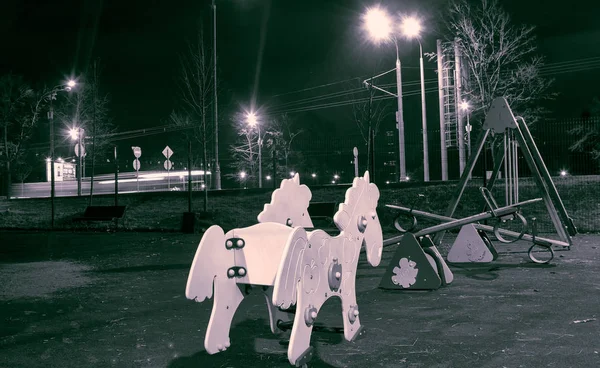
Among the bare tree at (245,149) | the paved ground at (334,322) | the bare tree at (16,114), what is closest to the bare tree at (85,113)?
the bare tree at (16,114)

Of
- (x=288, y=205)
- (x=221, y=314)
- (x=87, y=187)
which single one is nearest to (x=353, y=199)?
(x=288, y=205)

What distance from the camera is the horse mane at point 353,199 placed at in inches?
189

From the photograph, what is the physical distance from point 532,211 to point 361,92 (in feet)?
84.6

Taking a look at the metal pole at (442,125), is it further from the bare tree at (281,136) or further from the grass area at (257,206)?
the bare tree at (281,136)

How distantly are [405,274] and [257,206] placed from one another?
515 inches

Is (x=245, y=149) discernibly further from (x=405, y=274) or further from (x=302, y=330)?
(x=302, y=330)

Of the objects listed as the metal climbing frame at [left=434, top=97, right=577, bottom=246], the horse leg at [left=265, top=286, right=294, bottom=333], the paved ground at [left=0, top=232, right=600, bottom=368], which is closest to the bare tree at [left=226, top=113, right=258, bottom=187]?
the metal climbing frame at [left=434, top=97, right=577, bottom=246]

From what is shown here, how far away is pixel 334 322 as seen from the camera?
5652 mm

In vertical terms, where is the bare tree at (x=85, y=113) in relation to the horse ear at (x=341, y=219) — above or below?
above

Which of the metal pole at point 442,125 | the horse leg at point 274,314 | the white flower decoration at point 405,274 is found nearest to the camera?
the horse leg at point 274,314

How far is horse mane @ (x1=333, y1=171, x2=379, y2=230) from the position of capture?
15.8 ft

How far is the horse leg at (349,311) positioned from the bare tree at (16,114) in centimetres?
3834

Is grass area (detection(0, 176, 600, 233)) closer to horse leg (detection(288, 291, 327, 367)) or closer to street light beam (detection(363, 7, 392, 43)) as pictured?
street light beam (detection(363, 7, 392, 43))

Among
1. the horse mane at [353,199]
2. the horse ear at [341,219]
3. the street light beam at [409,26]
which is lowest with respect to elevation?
the horse ear at [341,219]
